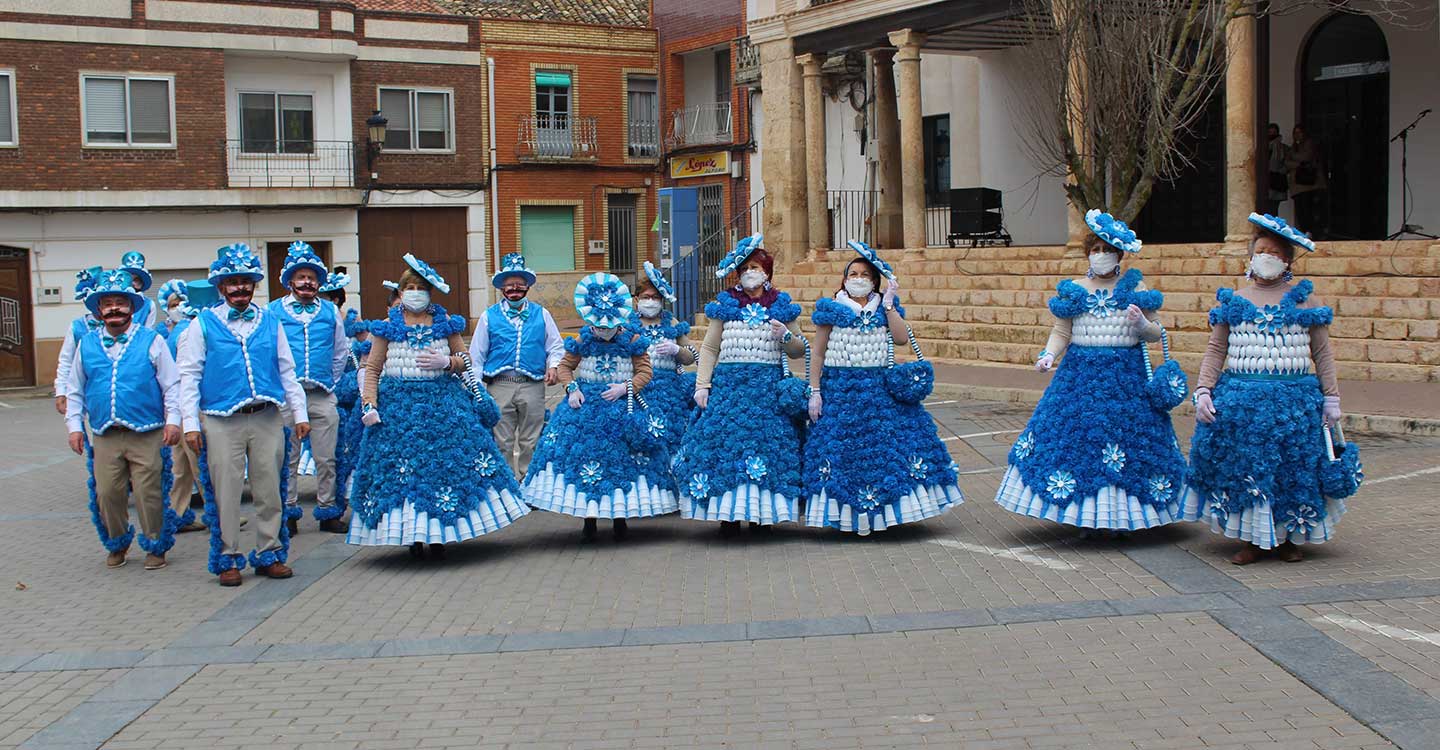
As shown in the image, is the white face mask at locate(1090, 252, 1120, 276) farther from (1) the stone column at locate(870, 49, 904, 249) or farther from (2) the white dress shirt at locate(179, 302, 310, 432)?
(1) the stone column at locate(870, 49, 904, 249)

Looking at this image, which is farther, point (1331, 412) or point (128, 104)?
point (128, 104)

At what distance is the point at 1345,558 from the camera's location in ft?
27.1

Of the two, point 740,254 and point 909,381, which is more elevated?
point 740,254

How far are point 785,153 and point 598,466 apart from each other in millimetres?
17338

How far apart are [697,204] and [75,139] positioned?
1282 centimetres

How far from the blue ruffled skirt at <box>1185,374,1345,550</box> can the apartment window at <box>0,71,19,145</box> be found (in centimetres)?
2585

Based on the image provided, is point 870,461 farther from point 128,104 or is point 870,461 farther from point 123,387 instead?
point 128,104

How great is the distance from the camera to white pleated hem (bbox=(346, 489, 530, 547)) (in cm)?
889

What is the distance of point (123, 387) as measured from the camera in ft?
29.8

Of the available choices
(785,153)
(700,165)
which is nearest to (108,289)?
(785,153)

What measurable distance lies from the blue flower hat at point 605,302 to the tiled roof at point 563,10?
90.2ft

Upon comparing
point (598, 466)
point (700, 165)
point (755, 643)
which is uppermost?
point (700, 165)

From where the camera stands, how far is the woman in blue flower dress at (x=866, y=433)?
30.2 ft

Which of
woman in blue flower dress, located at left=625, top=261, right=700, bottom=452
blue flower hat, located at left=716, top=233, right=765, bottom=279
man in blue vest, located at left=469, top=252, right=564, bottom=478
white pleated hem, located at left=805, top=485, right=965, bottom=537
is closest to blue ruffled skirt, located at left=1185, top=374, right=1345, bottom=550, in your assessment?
white pleated hem, located at left=805, top=485, right=965, bottom=537
